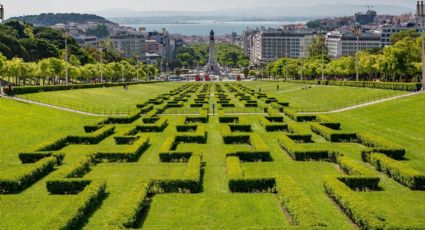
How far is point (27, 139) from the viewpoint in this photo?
37.9 meters

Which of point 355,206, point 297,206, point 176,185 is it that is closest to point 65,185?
point 176,185

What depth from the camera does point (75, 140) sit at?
37656 mm

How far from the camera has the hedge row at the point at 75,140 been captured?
33453 mm

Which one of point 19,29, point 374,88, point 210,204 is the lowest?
point 210,204

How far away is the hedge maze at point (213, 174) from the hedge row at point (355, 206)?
46 millimetres

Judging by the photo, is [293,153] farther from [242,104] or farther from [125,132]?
[242,104]

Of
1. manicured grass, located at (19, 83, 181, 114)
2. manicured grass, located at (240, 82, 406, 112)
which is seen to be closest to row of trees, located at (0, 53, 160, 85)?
manicured grass, located at (19, 83, 181, 114)

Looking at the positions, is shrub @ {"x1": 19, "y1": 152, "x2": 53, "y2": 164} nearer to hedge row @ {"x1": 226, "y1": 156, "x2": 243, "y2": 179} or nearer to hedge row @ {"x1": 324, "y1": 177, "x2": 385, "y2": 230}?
hedge row @ {"x1": 226, "y1": 156, "x2": 243, "y2": 179}

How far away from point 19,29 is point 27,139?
134m

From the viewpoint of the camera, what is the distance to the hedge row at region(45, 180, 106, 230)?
17953 millimetres

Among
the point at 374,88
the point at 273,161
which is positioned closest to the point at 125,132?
the point at 273,161

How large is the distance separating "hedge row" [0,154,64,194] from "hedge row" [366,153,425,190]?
20041 millimetres

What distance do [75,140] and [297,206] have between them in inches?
911

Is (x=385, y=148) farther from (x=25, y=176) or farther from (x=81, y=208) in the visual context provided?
(x=25, y=176)
